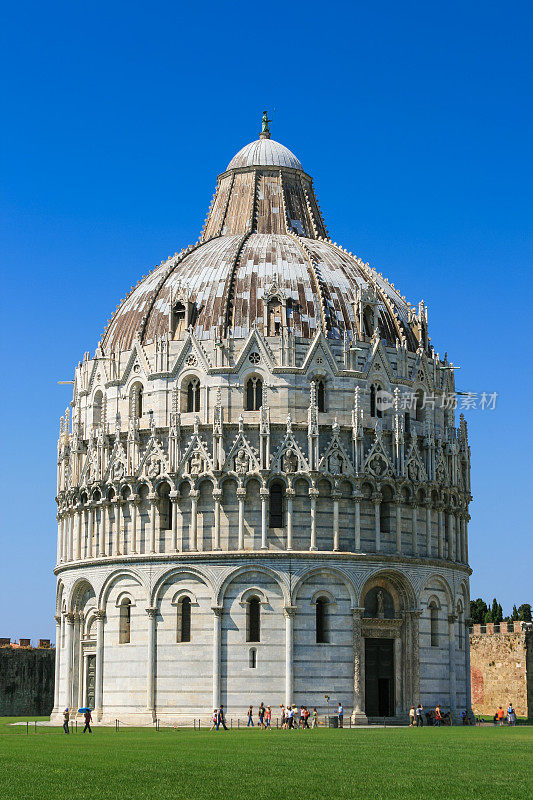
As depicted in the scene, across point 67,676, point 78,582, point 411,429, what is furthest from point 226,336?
point 67,676

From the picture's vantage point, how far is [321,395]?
73.8m

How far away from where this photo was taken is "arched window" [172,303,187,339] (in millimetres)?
75438

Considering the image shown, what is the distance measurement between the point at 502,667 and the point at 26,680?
113ft

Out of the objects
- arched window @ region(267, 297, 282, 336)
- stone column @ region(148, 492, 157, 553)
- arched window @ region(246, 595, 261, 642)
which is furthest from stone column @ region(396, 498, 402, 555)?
stone column @ region(148, 492, 157, 553)

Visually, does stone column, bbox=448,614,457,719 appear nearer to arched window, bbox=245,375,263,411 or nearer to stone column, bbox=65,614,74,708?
arched window, bbox=245,375,263,411

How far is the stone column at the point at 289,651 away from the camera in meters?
68.6

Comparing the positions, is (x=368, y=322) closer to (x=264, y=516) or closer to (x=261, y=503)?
(x=261, y=503)

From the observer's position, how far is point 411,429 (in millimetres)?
76312

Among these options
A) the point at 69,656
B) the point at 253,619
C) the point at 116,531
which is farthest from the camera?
the point at 69,656

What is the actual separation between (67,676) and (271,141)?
37.9 m

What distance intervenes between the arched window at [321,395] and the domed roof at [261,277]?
288cm

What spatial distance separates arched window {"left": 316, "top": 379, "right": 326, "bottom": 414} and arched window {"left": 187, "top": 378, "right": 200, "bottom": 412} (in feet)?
22.5

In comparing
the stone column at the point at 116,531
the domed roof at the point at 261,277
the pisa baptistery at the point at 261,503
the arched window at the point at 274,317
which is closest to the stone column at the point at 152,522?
the pisa baptistery at the point at 261,503

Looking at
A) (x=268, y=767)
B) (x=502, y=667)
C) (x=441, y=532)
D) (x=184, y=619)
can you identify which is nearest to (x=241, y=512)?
(x=184, y=619)
